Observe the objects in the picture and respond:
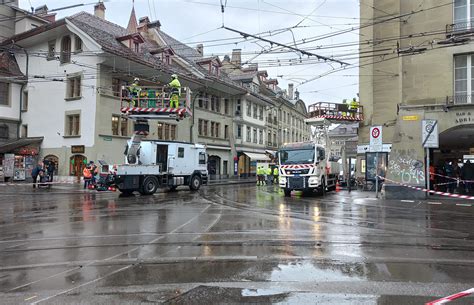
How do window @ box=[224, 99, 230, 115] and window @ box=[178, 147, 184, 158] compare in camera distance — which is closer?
window @ box=[178, 147, 184, 158]

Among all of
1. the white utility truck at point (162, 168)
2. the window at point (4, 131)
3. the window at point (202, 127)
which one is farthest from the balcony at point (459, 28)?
the window at point (4, 131)

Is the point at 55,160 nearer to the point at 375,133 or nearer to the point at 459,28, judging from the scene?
the point at 375,133

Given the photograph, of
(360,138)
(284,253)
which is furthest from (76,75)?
(284,253)

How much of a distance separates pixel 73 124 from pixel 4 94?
7072 mm

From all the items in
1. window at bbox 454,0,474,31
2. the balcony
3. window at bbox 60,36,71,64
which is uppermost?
window at bbox 60,36,71,64

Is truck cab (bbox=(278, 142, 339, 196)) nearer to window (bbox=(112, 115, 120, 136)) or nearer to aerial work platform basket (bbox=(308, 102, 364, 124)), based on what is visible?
aerial work platform basket (bbox=(308, 102, 364, 124))

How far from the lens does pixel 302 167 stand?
20.8 meters

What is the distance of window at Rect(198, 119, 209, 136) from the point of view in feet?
138

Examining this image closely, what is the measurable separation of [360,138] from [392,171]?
1372 cm

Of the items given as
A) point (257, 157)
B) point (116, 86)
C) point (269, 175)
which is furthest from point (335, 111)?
point (257, 157)

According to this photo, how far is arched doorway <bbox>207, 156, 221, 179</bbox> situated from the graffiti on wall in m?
26.8

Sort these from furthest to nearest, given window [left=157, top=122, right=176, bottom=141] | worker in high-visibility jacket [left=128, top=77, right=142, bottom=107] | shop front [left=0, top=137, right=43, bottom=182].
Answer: window [left=157, top=122, right=176, bottom=141]
shop front [left=0, top=137, right=43, bottom=182]
worker in high-visibility jacket [left=128, top=77, right=142, bottom=107]

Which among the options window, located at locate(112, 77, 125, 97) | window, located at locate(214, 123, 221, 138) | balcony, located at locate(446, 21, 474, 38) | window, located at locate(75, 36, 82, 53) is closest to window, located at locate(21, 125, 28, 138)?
window, located at locate(75, 36, 82, 53)

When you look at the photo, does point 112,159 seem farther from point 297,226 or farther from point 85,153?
point 297,226
